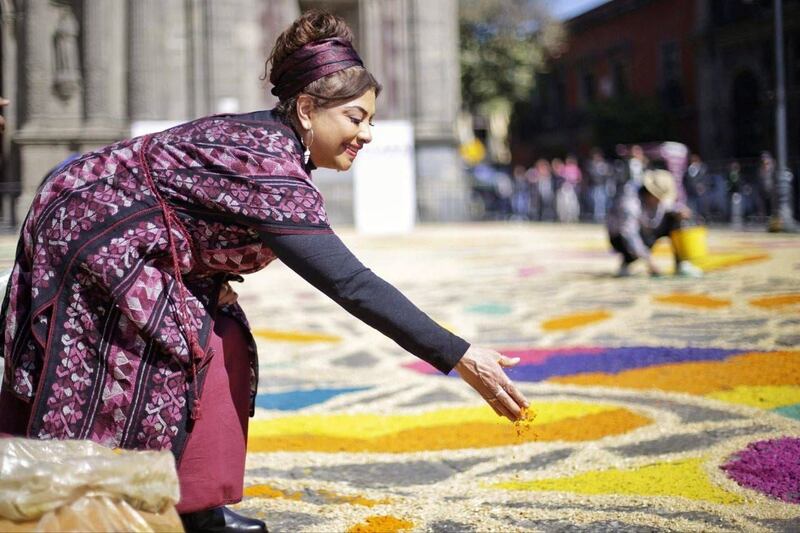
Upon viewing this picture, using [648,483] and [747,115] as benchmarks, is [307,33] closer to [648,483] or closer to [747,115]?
[648,483]

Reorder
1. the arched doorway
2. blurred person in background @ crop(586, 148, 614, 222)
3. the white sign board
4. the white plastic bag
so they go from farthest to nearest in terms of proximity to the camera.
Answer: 1. the arched doorway
2. blurred person in background @ crop(586, 148, 614, 222)
3. the white sign board
4. the white plastic bag

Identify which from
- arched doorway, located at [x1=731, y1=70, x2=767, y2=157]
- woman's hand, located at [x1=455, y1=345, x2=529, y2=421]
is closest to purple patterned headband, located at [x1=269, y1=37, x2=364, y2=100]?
woman's hand, located at [x1=455, y1=345, x2=529, y2=421]

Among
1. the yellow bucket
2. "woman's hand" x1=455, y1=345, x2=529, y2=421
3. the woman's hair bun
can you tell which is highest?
the woman's hair bun

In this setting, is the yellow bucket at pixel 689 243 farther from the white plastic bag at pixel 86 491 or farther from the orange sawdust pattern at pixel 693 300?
the white plastic bag at pixel 86 491

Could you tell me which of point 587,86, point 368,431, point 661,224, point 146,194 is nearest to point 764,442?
point 368,431

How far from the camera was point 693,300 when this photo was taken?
24.7 ft

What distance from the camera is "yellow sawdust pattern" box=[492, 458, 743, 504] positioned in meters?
3.02

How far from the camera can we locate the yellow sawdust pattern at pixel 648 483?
9.89 ft

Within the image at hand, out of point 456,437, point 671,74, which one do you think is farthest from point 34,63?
point 671,74

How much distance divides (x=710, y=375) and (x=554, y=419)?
1136mm

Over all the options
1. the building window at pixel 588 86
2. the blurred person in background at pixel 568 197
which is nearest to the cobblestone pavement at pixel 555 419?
the blurred person in background at pixel 568 197

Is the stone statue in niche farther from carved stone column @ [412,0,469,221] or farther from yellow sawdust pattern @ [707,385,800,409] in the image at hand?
yellow sawdust pattern @ [707,385,800,409]

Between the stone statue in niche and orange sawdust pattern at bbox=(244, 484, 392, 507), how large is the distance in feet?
60.4

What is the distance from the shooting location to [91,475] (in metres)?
1.93
